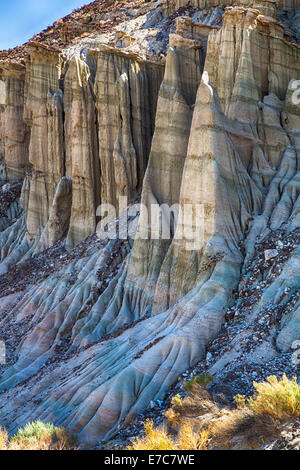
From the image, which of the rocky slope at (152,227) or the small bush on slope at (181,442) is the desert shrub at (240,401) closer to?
the rocky slope at (152,227)

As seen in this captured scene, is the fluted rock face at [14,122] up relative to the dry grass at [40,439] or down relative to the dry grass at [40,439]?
up

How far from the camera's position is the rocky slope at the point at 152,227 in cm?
1738

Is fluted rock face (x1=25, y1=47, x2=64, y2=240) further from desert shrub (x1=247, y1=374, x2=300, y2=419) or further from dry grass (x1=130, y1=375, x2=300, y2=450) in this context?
desert shrub (x1=247, y1=374, x2=300, y2=419)

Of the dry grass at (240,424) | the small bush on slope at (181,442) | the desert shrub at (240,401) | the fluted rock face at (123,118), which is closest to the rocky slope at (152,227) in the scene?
the fluted rock face at (123,118)

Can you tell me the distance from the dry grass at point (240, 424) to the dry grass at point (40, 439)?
263 cm

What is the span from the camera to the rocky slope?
1738 centimetres

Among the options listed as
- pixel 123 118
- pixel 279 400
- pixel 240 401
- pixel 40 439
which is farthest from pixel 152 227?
pixel 279 400

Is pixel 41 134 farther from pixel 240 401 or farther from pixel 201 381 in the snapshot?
pixel 240 401

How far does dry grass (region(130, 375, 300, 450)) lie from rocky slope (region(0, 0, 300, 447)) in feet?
6.25

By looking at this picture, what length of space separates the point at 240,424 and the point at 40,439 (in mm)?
5405

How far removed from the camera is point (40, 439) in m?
14.3

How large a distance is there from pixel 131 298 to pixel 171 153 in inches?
266
